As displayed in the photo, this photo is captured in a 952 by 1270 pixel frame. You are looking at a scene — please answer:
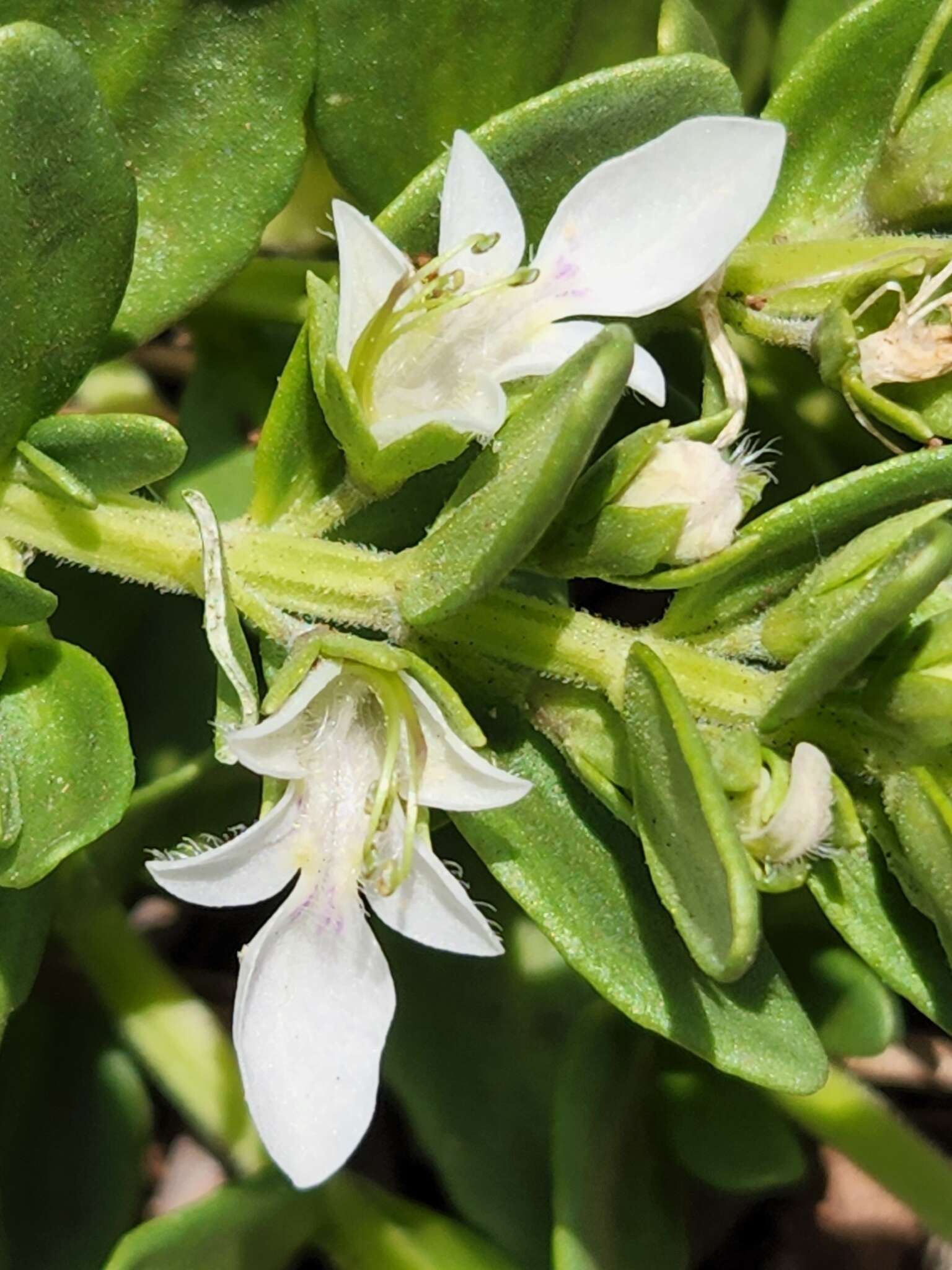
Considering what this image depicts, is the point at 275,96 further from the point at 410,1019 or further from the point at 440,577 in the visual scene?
the point at 410,1019

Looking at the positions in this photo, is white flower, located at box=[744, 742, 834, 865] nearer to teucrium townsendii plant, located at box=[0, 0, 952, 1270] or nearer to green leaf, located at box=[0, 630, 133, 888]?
teucrium townsendii plant, located at box=[0, 0, 952, 1270]

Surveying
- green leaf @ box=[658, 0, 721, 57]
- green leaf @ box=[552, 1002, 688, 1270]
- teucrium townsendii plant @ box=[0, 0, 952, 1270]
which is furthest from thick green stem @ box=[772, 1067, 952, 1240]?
green leaf @ box=[658, 0, 721, 57]

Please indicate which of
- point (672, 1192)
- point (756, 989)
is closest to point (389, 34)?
point (756, 989)

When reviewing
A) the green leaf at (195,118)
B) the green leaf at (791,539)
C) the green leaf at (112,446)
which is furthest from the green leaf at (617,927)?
the green leaf at (195,118)

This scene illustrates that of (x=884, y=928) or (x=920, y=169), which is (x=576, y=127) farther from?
(x=884, y=928)

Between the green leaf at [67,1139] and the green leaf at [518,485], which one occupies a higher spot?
the green leaf at [518,485]

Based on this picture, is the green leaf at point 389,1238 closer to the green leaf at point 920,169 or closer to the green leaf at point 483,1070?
the green leaf at point 483,1070
